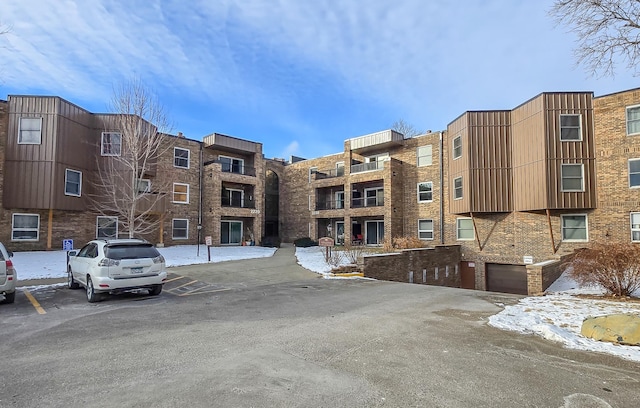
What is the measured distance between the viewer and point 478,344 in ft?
18.2

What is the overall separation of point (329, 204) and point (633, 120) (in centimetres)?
2206

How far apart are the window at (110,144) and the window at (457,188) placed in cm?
2134

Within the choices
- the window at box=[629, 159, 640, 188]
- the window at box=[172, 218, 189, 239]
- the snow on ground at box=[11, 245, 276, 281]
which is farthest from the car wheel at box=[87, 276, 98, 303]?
the window at box=[629, 159, 640, 188]

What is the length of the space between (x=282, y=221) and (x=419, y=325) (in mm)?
30231

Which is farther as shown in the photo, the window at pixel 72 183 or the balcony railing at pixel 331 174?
the balcony railing at pixel 331 174

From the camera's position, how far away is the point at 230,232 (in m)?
30.3

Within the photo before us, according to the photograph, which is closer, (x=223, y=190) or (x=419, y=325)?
(x=419, y=325)

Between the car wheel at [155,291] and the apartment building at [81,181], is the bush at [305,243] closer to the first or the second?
the apartment building at [81,181]

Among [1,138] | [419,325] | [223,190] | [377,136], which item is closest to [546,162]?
[377,136]

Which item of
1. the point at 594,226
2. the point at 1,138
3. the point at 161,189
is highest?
the point at 1,138

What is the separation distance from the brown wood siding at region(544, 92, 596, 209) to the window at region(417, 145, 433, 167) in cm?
818

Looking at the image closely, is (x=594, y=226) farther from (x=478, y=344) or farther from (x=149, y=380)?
(x=149, y=380)

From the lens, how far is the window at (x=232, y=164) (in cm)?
2995

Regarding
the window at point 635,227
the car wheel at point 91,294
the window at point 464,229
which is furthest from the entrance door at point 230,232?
the window at point 635,227
